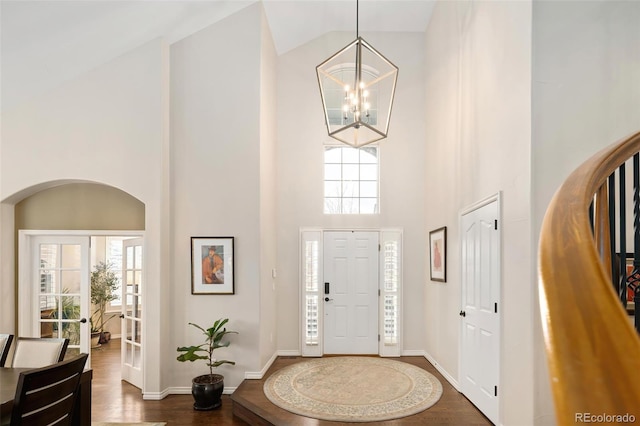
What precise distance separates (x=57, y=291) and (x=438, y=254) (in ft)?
15.8

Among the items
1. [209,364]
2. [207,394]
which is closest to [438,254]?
[209,364]

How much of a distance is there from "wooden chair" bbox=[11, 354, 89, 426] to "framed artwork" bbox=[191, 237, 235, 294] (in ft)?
7.82

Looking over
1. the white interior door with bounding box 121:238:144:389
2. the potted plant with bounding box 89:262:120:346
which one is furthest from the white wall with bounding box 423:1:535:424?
the potted plant with bounding box 89:262:120:346

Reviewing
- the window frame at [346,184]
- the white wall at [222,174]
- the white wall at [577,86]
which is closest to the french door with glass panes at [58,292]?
the white wall at [222,174]

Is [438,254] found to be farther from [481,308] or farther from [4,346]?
[4,346]

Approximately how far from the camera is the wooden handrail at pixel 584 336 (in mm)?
446

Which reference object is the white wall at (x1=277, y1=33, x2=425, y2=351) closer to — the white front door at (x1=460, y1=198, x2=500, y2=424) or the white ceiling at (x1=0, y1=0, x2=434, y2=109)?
the white ceiling at (x1=0, y1=0, x2=434, y2=109)

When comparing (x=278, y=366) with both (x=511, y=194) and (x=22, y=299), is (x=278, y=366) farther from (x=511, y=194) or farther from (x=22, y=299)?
(x=511, y=194)

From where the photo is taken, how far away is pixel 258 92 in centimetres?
530

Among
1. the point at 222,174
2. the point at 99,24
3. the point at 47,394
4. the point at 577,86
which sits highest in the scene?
the point at 99,24

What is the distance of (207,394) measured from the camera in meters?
4.54

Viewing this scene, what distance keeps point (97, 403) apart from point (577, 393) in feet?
17.7

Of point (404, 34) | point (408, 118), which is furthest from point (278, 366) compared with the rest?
point (404, 34)

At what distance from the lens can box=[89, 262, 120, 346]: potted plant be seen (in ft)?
25.2
